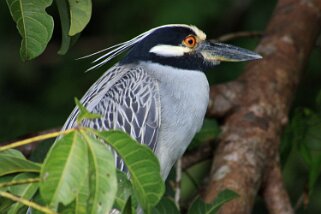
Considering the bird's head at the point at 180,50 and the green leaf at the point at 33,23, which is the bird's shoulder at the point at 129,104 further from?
the green leaf at the point at 33,23

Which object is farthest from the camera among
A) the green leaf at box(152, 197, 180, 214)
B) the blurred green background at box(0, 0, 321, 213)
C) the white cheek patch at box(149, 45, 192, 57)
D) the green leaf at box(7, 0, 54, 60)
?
the blurred green background at box(0, 0, 321, 213)

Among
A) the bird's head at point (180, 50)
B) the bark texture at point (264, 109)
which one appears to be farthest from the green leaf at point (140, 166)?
the bird's head at point (180, 50)

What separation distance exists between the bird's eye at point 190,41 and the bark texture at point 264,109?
0.55 meters

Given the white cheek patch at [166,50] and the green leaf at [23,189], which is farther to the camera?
the white cheek patch at [166,50]

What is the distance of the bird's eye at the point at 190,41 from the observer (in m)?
3.66

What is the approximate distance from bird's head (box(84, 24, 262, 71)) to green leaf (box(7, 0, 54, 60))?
1135mm

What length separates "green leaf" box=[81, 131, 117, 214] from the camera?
186cm

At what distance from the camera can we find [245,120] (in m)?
4.07

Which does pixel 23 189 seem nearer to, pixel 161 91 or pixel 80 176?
pixel 80 176

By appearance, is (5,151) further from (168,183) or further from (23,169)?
(168,183)

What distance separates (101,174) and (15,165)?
0.81 ft

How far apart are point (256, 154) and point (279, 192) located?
212 mm

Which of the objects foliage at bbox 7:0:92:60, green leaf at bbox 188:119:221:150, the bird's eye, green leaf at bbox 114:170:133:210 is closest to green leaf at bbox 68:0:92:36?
foliage at bbox 7:0:92:60

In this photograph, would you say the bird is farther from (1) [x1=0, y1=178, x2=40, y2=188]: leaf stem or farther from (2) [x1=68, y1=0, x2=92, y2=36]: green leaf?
(1) [x1=0, y1=178, x2=40, y2=188]: leaf stem
